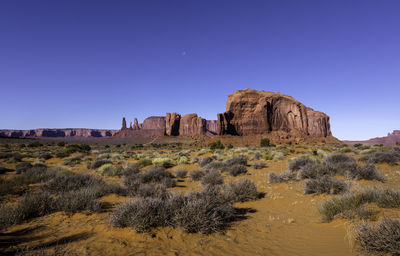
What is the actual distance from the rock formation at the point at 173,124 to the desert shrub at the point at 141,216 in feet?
318

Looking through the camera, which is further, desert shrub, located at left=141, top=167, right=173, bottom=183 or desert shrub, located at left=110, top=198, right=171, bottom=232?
desert shrub, located at left=141, top=167, right=173, bottom=183

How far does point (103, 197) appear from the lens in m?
6.60

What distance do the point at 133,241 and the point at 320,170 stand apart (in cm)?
832

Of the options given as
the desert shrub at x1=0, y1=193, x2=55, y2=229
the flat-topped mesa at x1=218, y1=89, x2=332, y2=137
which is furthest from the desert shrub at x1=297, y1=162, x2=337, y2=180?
the flat-topped mesa at x1=218, y1=89, x2=332, y2=137

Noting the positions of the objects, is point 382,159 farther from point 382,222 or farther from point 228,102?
point 228,102

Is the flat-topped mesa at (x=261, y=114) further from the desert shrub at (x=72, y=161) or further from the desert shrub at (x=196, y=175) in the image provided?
Answer: the desert shrub at (x=196, y=175)

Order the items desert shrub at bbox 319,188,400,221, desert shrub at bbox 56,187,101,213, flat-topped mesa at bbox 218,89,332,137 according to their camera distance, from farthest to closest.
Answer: flat-topped mesa at bbox 218,89,332,137
desert shrub at bbox 56,187,101,213
desert shrub at bbox 319,188,400,221

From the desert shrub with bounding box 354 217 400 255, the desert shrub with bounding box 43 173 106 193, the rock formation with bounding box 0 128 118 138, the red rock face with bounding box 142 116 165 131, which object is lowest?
the desert shrub with bounding box 43 173 106 193

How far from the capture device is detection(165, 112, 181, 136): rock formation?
100562mm

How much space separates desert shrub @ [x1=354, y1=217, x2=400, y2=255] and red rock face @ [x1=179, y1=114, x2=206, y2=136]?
322 ft

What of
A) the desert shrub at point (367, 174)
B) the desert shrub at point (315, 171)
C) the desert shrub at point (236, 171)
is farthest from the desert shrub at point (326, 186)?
the desert shrub at point (236, 171)

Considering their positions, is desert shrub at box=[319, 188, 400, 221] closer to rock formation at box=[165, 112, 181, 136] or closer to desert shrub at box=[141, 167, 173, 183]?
desert shrub at box=[141, 167, 173, 183]

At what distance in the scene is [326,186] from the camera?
6.30m

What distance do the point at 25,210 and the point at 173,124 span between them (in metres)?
97.0
